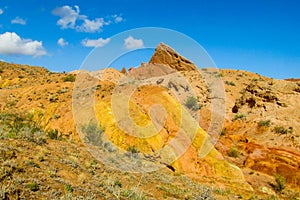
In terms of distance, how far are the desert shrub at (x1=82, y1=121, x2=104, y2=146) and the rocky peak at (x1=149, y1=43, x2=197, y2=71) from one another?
28.5 metres

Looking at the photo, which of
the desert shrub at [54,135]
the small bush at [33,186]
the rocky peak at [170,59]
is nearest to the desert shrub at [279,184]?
the desert shrub at [54,135]

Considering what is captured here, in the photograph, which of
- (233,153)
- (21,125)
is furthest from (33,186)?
(233,153)

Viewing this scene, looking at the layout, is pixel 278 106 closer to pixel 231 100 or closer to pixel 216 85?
pixel 231 100

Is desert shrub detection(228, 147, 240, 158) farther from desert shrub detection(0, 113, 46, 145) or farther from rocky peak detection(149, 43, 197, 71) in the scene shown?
rocky peak detection(149, 43, 197, 71)

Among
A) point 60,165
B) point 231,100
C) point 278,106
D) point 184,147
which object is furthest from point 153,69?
point 60,165

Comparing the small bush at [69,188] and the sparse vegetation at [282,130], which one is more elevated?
the sparse vegetation at [282,130]

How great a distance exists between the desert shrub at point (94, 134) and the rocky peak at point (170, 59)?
28458 millimetres

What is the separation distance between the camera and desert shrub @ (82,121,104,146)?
52.5 ft

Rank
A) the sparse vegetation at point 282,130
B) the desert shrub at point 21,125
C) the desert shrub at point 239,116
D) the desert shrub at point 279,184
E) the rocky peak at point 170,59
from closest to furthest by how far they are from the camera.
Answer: the desert shrub at point 21,125 → the desert shrub at point 279,184 → the sparse vegetation at point 282,130 → the desert shrub at point 239,116 → the rocky peak at point 170,59

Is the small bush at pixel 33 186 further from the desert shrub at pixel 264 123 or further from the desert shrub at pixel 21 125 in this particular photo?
the desert shrub at pixel 264 123

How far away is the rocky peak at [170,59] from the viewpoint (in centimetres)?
4406

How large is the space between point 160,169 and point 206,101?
970 inches

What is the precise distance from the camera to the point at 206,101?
3862cm

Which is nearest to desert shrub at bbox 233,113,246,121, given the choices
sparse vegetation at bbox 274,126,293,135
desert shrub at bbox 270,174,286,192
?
sparse vegetation at bbox 274,126,293,135
